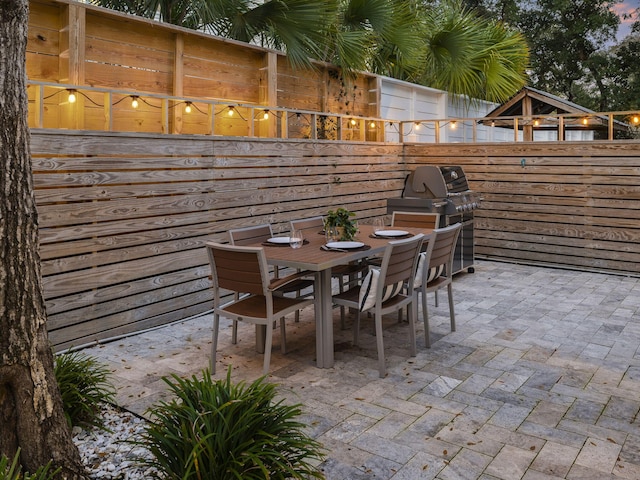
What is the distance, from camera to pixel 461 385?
3.55m

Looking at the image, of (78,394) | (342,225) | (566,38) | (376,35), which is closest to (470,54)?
(376,35)

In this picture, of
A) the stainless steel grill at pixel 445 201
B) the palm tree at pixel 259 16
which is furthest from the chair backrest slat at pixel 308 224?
the palm tree at pixel 259 16

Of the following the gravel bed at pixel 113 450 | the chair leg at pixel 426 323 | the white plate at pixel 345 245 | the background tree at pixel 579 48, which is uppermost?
the background tree at pixel 579 48

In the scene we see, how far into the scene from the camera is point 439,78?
10.5 meters

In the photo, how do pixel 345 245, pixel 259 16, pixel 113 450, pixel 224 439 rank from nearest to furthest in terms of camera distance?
1. pixel 224 439
2. pixel 113 450
3. pixel 345 245
4. pixel 259 16

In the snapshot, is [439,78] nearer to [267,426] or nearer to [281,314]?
[281,314]

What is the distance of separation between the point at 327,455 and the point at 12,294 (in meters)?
1.56

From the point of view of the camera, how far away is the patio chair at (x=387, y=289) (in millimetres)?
3672

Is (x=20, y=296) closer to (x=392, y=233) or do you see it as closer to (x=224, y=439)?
(x=224, y=439)

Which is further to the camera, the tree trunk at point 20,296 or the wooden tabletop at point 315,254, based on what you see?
the wooden tabletop at point 315,254

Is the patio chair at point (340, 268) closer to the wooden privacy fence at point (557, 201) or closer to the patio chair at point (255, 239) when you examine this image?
the patio chair at point (255, 239)

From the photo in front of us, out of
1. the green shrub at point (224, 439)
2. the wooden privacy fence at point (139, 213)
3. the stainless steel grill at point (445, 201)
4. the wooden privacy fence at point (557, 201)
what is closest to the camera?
the green shrub at point (224, 439)

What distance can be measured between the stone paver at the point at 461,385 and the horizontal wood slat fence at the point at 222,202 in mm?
434

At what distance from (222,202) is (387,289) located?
2.41 m
